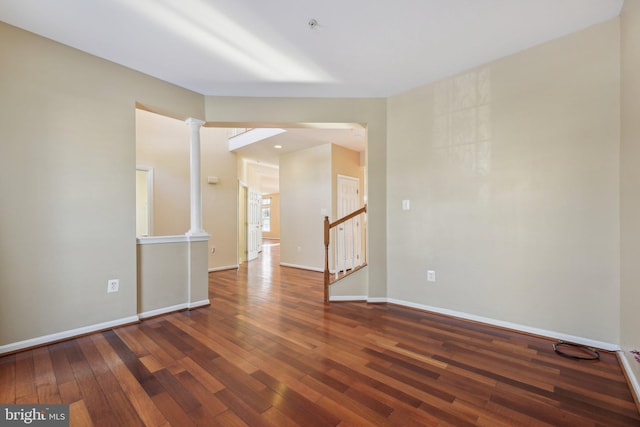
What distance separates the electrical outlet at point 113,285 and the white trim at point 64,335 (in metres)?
0.31

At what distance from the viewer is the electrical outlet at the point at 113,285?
273 cm

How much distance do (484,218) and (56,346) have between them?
4074 millimetres

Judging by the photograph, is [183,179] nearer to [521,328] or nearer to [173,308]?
[173,308]

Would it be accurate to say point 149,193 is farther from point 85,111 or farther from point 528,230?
point 528,230

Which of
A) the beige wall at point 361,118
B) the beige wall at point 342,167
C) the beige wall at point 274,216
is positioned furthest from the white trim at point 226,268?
the beige wall at point 274,216

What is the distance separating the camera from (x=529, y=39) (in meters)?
2.45

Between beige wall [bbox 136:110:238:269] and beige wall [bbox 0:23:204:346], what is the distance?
1.62m

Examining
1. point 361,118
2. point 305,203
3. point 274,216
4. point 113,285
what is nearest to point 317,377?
point 113,285

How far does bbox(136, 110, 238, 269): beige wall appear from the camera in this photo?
188 inches

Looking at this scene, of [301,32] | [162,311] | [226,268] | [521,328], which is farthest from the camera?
[226,268]

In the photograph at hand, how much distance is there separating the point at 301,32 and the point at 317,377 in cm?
269

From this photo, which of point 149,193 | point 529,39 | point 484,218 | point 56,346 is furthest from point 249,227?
point 529,39

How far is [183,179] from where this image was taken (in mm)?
5156

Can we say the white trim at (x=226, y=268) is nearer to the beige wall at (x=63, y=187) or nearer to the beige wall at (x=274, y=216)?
the beige wall at (x=63, y=187)
